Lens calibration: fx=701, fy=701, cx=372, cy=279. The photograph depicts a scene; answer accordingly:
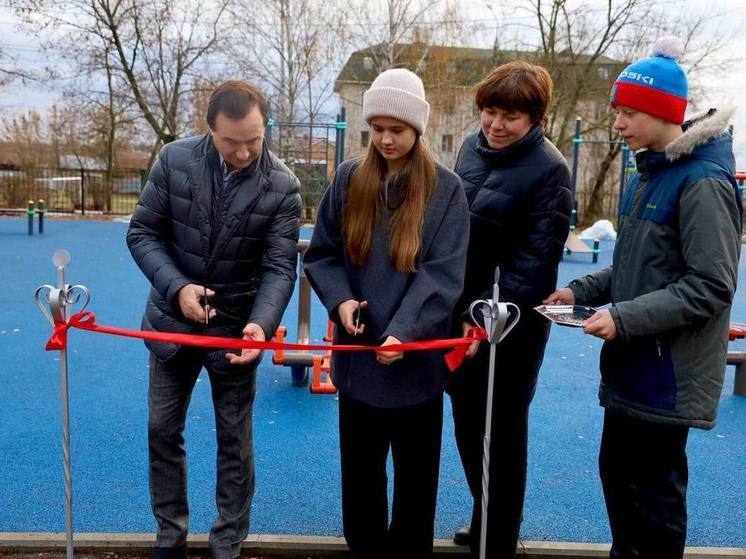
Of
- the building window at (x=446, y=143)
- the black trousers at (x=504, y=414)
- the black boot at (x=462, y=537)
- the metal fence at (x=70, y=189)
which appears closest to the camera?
the black trousers at (x=504, y=414)

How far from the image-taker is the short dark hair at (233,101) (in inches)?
97.7

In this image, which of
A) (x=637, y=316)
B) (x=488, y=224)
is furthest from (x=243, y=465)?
(x=637, y=316)

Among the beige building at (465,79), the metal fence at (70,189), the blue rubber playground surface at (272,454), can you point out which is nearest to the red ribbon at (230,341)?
the blue rubber playground surface at (272,454)

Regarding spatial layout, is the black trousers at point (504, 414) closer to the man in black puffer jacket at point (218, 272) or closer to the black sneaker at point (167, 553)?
the man in black puffer jacket at point (218, 272)

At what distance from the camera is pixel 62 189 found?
27.1 metres

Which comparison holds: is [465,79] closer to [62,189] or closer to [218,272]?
[62,189]

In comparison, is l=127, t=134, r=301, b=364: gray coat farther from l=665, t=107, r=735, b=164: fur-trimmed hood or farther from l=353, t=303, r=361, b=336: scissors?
l=665, t=107, r=735, b=164: fur-trimmed hood

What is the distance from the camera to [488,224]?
2.62 m

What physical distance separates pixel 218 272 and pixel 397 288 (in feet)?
2.30

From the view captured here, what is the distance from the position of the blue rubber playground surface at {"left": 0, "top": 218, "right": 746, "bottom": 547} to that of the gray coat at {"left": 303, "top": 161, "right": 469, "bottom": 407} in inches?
45.2

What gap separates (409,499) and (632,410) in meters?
0.87

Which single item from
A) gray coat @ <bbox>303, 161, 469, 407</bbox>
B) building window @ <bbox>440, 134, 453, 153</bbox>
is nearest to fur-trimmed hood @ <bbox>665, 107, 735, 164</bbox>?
gray coat @ <bbox>303, 161, 469, 407</bbox>

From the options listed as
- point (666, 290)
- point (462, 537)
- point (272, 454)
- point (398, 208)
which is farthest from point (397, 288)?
point (272, 454)

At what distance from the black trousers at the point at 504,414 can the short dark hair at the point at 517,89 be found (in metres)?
0.77
